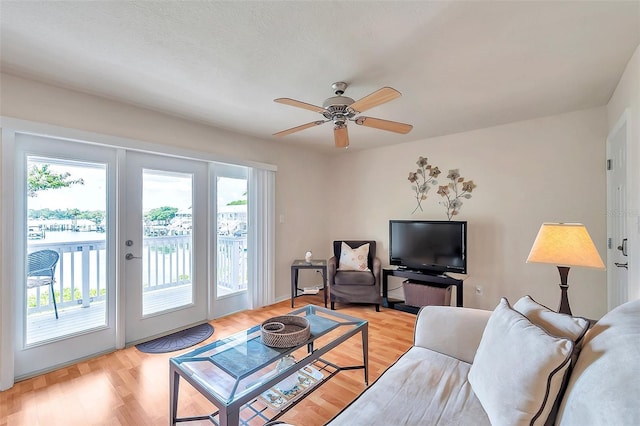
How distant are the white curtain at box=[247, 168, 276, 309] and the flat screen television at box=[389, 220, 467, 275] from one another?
1.68m

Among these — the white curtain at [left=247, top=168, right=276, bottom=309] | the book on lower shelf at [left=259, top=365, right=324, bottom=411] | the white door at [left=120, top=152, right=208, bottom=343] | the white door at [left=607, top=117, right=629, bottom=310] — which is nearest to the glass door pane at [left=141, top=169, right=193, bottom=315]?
the white door at [left=120, top=152, right=208, bottom=343]

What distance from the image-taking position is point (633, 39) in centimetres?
163

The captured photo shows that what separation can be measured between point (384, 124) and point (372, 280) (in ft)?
6.81

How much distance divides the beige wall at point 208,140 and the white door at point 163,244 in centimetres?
28

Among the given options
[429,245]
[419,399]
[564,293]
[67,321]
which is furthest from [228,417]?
[429,245]

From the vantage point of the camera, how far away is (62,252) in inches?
90.7

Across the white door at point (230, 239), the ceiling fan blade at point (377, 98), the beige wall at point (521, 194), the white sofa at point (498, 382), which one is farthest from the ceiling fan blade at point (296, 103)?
the beige wall at point (521, 194)

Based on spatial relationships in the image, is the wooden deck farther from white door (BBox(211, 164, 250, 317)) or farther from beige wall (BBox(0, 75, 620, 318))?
beige wall (BBox(0, 75, 620, 318))

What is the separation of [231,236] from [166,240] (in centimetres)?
78

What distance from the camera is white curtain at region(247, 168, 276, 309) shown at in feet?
12.0

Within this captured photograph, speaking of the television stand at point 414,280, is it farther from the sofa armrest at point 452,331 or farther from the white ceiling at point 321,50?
the white ceiling at point 321,50

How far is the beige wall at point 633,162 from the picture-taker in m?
1.72

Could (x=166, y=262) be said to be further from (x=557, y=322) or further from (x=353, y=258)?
(x=557, y=322)

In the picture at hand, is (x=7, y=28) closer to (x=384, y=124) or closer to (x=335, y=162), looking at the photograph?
(x=384, y=124)
